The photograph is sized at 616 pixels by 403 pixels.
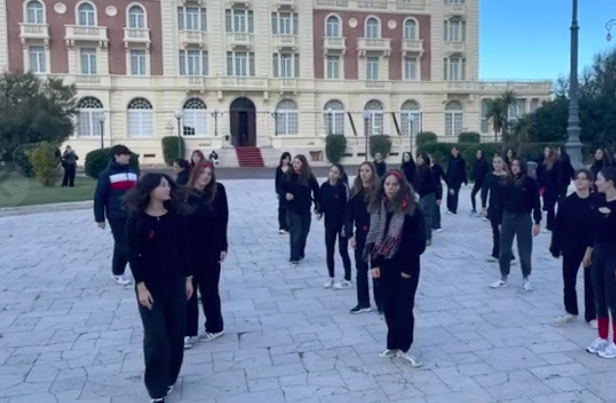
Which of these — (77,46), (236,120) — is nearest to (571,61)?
(236,120)

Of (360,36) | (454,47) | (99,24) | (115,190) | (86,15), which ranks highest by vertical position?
(86,15)

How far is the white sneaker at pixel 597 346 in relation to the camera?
5484mm

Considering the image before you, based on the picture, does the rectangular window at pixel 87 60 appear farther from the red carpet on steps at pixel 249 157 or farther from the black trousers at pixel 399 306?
the black trousers at pixel 399 306

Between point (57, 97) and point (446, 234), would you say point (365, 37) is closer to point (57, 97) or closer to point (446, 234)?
point (57, 97)

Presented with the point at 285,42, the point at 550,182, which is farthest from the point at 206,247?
the point at 285,42

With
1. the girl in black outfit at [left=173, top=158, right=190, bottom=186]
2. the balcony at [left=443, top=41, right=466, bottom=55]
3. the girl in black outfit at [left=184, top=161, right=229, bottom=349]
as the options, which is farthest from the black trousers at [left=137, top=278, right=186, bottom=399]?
the balcony at [left=443, top=41, right=466, bottom=55]

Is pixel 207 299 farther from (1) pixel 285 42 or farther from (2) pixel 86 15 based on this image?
(1) pixel 285 42

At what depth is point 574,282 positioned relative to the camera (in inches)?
247

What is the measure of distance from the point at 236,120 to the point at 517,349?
42.5m

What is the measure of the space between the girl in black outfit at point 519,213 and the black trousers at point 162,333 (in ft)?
15.4

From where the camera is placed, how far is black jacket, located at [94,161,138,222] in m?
7.96

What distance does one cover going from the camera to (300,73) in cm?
4819

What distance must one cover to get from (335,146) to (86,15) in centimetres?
2004

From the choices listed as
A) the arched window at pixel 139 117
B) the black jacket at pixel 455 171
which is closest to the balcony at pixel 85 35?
the arched window at pixel 139 117
